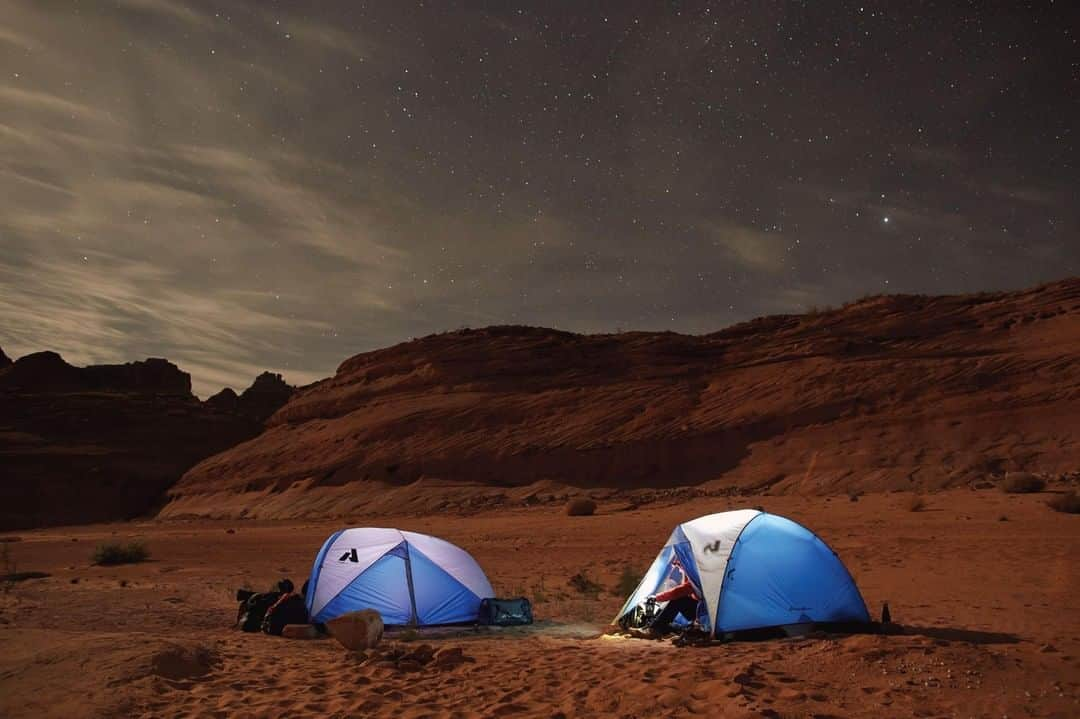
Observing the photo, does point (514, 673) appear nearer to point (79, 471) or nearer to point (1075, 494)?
point (1075, 494)

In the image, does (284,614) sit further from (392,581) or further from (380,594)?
(392,581)

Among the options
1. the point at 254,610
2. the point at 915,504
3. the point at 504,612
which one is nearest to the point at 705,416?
the point at 915,504

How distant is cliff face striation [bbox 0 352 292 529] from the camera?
52531 mm

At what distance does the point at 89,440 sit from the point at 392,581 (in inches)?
2293

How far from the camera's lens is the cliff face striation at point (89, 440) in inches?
2068

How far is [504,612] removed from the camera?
11.9 m

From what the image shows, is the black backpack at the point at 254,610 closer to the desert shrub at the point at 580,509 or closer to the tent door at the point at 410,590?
the tent door at the point at 410,590

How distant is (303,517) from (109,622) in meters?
26.7

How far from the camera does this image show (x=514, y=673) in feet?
27.3

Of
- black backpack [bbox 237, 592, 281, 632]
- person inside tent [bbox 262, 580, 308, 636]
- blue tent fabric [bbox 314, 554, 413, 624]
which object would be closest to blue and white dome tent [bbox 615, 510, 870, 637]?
blue tent fabric [bbox 314, 554, 413, 624]

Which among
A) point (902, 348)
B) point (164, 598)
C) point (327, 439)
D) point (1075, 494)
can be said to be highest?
point (902, 348)

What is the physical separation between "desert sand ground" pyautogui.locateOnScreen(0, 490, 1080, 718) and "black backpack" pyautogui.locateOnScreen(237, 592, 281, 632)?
37 cm

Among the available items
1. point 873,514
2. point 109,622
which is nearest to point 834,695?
point 109,622

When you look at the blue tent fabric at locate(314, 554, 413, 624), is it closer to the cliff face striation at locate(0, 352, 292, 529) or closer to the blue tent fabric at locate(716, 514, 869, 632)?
the blue tent fabric at locate(716, 514, 869, 632)
